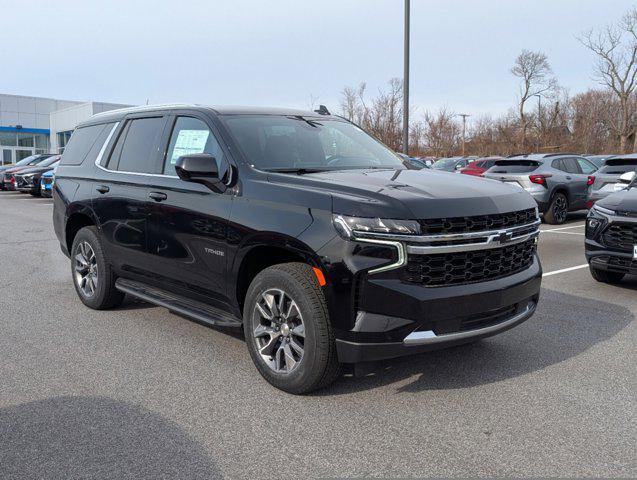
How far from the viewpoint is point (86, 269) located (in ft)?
20.3

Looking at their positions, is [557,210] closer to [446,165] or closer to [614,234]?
[614,234]

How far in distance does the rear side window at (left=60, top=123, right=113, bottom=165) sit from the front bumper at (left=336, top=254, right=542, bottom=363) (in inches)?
146

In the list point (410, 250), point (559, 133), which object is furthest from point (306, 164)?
point (559, 133)

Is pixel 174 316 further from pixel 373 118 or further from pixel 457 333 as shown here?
pixel 373 118

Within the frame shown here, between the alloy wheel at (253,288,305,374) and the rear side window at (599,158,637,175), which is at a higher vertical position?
the rear side window at (599,158,637,175)

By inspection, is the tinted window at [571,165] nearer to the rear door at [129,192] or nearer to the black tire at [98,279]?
the rear door at [129,192]

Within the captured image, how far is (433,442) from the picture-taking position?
3.28m

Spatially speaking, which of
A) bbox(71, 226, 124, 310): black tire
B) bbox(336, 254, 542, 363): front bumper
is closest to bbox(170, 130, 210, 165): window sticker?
bbox(71, 226, 124, 310): black tire

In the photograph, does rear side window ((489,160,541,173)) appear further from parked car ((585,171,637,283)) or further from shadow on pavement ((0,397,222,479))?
shadow on pavement ((0,397,222,479))

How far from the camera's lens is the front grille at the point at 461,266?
139 inches

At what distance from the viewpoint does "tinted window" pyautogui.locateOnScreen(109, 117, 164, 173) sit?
207 inches

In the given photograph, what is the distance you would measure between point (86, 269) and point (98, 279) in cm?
37

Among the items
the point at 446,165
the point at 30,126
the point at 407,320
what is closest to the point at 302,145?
the point at 407,320

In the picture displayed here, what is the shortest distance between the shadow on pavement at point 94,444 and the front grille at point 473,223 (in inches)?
68.6
